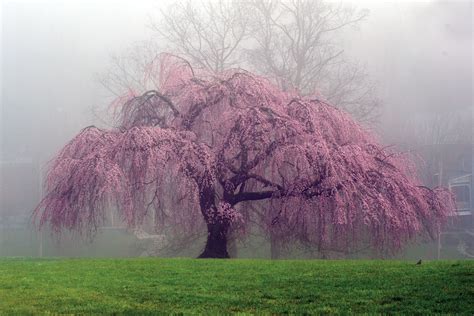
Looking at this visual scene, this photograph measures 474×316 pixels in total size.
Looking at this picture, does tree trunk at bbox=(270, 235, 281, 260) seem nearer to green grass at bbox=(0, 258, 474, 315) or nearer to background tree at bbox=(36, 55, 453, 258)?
background tree at bbox=(36, 55, 453, 258)

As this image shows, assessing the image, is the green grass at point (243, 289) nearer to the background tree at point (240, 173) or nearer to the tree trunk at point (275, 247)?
the background tree at point (240, 173)

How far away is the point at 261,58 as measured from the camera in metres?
29.1

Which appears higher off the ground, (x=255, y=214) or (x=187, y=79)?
(x=187, y=79)

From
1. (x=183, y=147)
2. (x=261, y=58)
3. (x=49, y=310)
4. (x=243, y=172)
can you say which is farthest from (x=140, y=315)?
(x=261, y=58)

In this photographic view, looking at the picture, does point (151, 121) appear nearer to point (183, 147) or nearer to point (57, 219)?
point (183, 147)

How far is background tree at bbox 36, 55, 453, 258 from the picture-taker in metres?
15.5

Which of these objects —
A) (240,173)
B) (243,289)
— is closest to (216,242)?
(240,173)

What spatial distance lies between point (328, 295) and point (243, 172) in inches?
362

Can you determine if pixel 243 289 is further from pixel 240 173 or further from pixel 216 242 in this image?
pixel 216 242

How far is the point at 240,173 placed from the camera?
17031 millimetres

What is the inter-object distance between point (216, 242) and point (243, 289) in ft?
28.2

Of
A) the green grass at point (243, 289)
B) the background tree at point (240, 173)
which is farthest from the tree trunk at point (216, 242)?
the green grass at point (243, 289)

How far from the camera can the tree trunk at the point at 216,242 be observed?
1738 cm

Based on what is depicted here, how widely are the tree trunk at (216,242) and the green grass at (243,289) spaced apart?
16.4 feet
